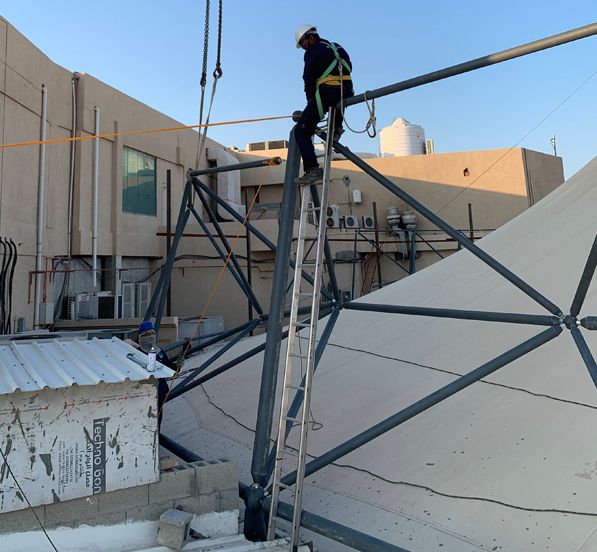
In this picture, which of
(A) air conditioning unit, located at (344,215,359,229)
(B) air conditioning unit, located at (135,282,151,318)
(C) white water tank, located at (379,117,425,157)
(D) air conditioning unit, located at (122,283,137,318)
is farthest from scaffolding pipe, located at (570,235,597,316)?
(C) white water tank, located at (379,117,425,157)

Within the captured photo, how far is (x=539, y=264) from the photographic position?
19.1 feet

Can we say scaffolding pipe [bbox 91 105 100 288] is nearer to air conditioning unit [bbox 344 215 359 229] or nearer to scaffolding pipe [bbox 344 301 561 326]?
scaffolding pipe [bbox 344 301 561 326]

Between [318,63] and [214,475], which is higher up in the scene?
[318,63]

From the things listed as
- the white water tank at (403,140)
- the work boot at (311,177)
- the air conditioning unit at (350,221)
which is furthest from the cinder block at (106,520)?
the white water tank at (403,140)

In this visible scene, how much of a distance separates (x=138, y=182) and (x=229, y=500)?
12573 millimetres

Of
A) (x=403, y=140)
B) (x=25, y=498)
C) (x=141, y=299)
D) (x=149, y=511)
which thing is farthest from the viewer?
(x=403, y=140)

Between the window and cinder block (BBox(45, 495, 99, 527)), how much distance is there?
39.0 ft

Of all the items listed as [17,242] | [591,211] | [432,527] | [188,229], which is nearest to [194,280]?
[188,229]

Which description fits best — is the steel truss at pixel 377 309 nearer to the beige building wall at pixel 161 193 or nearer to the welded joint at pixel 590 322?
the welded joint at pixel 590 322

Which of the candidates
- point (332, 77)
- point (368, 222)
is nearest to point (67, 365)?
point (332, 77)

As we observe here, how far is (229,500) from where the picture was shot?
357 centimetres

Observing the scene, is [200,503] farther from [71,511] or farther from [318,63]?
[318,63]

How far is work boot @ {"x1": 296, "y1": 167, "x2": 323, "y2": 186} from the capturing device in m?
4.09

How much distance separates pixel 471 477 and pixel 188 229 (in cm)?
1359
